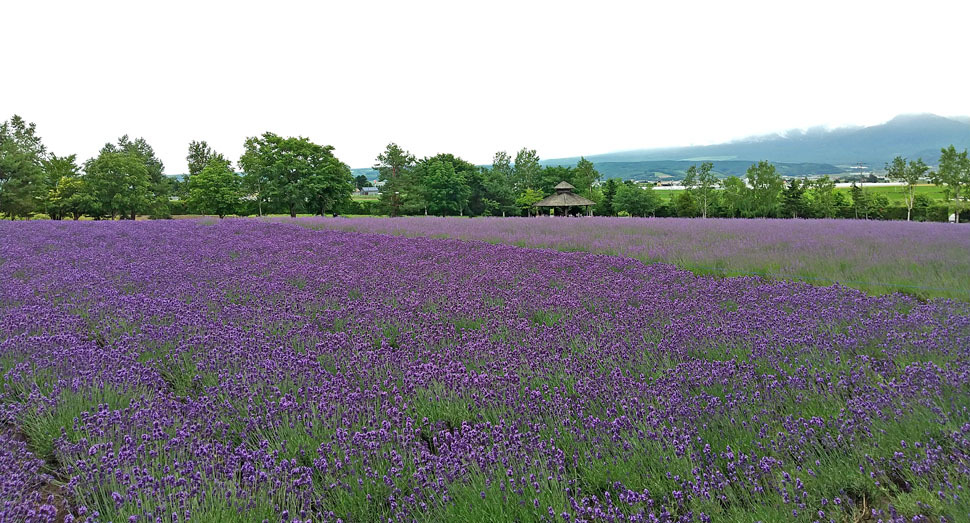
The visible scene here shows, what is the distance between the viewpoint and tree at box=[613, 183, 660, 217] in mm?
52969

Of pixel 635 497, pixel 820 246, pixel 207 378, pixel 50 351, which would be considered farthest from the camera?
pixel 820 246

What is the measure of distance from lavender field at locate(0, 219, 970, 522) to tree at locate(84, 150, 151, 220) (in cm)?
4256

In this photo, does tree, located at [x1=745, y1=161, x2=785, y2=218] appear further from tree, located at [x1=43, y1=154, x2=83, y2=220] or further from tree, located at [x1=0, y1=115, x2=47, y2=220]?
tree, located at [x1=0, y1=115, x2=47, y2=220]

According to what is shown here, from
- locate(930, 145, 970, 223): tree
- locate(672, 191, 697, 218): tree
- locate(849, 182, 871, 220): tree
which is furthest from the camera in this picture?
locate(672, 191, 697, 218): tree

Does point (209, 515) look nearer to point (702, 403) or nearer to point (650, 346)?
point (702, 403)

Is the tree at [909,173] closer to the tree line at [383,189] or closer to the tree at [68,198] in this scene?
the tree line at [383,189]

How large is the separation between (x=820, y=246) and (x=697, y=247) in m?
2.14

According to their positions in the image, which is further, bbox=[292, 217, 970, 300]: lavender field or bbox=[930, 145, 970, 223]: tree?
bbox=[930, 145, 970, 223]: tree

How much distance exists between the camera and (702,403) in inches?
99.8

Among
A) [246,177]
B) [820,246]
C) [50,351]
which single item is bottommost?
[820,246]

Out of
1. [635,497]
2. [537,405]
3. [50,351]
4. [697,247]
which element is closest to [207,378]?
[50,351]

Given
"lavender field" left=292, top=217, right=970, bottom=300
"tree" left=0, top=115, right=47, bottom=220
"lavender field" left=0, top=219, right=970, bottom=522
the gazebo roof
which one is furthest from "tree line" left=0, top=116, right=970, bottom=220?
"lavender field" left=0, top=219, right=970, bottom=522

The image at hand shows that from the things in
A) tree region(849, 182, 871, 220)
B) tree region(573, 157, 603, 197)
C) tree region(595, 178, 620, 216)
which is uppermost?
tree region(573, 157, 603, 197)

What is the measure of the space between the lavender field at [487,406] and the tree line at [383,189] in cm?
3861
